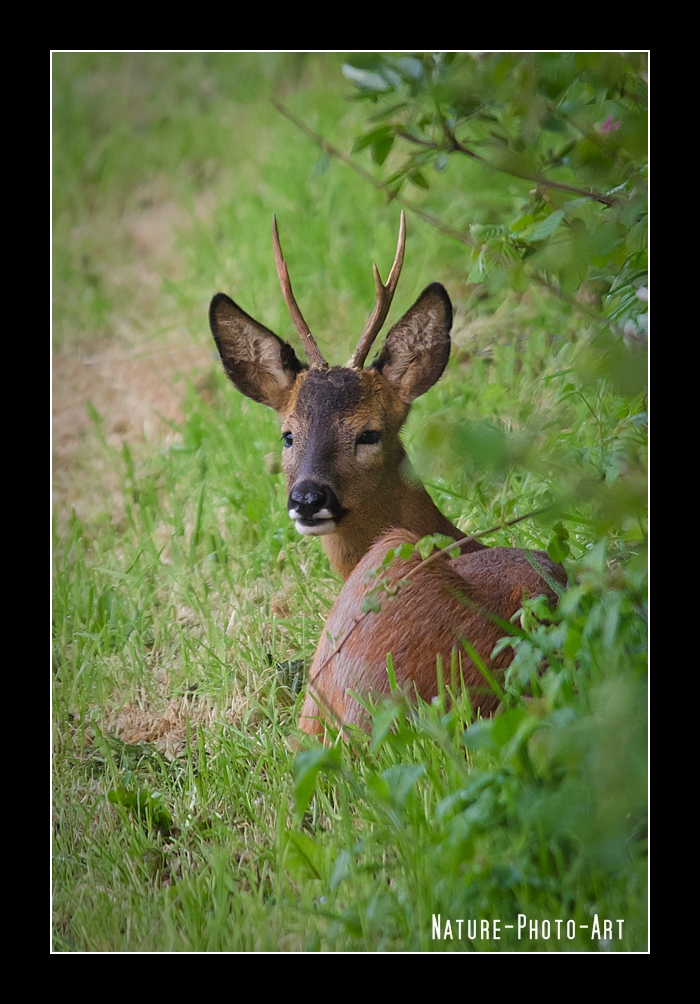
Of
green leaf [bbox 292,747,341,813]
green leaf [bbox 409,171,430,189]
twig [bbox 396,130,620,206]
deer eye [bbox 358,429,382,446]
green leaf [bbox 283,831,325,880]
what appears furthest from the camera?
green leaf [bbox 409,171,430,189]

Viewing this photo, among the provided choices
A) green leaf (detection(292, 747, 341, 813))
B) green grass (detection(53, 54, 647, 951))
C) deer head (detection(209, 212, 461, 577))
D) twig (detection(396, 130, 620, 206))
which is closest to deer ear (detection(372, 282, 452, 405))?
deer head (detection(209, 212, 461, 577))

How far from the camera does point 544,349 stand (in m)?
4.29

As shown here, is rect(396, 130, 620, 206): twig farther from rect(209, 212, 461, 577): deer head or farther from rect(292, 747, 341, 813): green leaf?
rect(292, 747, 341, 813): green leaf

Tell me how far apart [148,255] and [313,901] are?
3.42 m

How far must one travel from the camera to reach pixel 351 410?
3061 millimetres

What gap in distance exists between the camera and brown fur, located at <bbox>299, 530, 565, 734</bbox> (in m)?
2.61

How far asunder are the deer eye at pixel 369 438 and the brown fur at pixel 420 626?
36 centimetres

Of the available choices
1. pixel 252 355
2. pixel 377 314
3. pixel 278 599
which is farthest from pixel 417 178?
pixel 278 599

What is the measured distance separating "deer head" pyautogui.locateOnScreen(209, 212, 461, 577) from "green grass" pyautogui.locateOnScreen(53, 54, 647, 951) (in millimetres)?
149

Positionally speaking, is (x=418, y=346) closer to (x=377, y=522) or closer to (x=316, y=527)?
(x=377, y=522)

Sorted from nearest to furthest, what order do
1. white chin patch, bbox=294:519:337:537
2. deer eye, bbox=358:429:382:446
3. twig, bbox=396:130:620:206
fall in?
twig, bbox=396:130:620:206
white chin patch, bbox=294:519:337:537
deer eye, bbox=358:429:382:446

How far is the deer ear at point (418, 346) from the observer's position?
10.3 feet

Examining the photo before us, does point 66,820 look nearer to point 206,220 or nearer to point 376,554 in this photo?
point 376,554

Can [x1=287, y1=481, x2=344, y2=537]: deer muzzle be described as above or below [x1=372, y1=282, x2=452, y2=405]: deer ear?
below
